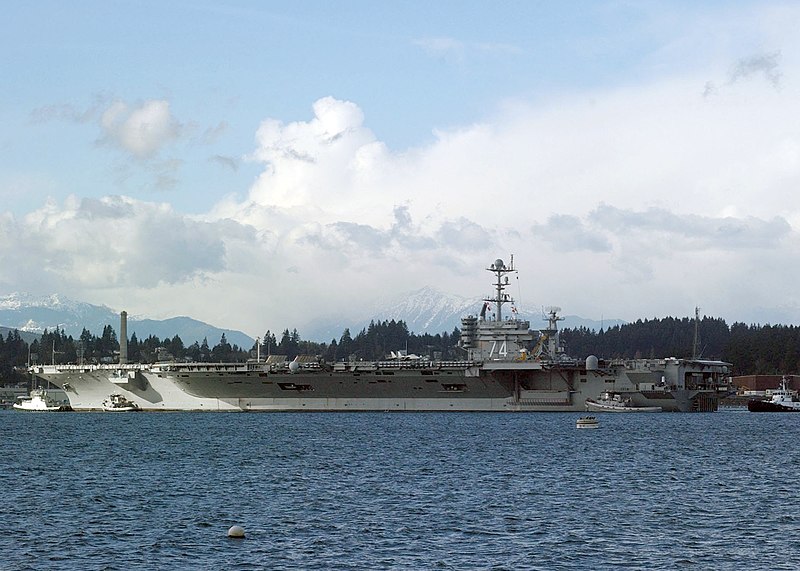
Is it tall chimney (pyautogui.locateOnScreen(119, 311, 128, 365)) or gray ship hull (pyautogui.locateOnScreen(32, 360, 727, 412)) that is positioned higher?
tall chimney (pyautogui.locateOnScreen(119, 311, 128, 365))

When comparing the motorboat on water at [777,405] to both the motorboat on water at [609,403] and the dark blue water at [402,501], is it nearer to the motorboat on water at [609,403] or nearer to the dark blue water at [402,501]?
the motorboat on water at [609,403]

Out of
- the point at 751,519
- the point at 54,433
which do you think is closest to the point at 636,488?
the point at 751,519

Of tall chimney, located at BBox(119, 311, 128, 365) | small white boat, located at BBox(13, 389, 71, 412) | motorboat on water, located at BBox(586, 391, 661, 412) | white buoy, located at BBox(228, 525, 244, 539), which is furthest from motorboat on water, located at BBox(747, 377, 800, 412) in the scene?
white buoy, located at BBox(228, 525, 244, 539)

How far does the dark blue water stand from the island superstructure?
24028mm

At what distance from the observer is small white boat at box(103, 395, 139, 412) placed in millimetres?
102625

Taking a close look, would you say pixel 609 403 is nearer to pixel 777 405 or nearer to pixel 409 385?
pixel 409 385

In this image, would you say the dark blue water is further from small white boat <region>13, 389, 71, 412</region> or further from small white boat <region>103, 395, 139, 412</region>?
small white boat <region>13, 389, 71, 412</region>

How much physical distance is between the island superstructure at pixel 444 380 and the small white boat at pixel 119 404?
1.09m

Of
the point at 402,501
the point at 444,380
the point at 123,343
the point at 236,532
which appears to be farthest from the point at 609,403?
the point at 236,532

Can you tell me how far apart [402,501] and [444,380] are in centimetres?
5662

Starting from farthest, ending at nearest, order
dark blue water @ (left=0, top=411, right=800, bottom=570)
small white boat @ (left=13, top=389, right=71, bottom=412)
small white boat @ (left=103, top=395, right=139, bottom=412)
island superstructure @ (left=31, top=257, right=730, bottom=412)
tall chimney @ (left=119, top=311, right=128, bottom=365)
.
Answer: small white boat @ (left=13, top=389, right=71, bottom=412) → tall chimney @ (left=119, top=311, right=128, bottom=365) → small white boat @ (left=103, top=395, right=139, bottom=412) → island superstructure @ (left=31, top=257, right=730, bottom=412) → dark blue water @ (left=0, top=411, right=800, bottom=570)

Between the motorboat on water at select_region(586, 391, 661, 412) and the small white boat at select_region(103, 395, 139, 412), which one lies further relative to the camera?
the small white boat at select_region(103, 395, 139, 412)

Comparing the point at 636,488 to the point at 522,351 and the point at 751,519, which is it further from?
the point at 522,351

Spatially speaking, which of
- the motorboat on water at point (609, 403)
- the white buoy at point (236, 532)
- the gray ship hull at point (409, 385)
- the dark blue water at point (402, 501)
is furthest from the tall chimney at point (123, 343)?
the white buoy at point (236, 532)
